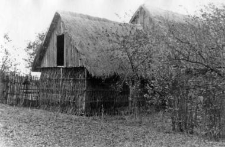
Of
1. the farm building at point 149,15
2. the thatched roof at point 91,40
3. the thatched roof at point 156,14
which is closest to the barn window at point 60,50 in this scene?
the thatched roof at point 91,40

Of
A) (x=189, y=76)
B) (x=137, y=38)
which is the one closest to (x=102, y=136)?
(x=189, y=76)

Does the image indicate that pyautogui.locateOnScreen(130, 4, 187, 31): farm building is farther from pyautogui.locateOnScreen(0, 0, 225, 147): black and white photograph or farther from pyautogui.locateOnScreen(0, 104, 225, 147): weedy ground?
pyautogui.locateOnScreen(0, 104, 225, 147): weedy ground

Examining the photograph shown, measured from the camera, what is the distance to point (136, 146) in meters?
7.95

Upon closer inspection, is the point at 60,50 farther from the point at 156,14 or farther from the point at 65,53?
the point at 156,14

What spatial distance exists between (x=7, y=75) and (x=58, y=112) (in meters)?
5.37

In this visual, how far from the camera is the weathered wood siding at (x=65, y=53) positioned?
15.3 meters

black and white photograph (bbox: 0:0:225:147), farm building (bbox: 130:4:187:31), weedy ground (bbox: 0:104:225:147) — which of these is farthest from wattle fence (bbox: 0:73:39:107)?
farm building (bbox: 130:4:187:31)

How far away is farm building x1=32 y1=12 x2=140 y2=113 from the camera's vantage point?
14805 mm

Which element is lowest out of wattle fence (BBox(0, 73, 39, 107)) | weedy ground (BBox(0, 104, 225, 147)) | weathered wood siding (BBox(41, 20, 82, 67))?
weedy ground (BBox(0, 104, 225, 147))

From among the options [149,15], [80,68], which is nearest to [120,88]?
[80,68]

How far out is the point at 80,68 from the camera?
50.3 ft

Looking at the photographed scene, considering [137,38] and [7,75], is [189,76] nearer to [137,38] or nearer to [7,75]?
[137,38]

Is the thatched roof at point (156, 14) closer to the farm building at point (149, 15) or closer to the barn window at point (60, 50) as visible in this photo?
the farm building at point (149, 15)

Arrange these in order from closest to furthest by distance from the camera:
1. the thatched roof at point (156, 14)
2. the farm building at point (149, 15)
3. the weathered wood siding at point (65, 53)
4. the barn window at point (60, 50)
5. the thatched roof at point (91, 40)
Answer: the thatched roof at point (91, 40) → the weathered wood siding at point (65, 53) → the barn window at point (60, 50) → the thatched roof at point (156, 14) → the farm building at point (149, 15)
